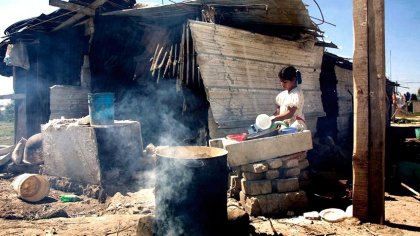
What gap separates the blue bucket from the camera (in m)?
6.33

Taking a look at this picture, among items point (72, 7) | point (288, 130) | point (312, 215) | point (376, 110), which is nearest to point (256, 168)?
point (288, 130)

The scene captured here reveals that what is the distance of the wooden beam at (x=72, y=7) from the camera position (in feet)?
24.7

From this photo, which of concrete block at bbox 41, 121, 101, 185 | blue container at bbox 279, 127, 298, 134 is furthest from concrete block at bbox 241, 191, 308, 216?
concrete block at bbox 41, 121, 101, 185

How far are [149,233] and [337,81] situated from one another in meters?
10.6

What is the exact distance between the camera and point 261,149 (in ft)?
16.1

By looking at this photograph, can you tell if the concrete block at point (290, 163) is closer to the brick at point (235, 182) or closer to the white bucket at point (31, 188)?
the brick at point (235, 182)

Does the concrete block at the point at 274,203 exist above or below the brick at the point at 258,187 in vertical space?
below

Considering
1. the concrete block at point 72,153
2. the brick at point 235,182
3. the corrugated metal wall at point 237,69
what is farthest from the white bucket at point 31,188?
the brick at point 235,182

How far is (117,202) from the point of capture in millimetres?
5594

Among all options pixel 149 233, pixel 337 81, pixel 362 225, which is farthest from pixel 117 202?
pixel 337 81

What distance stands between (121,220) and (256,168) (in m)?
2.27

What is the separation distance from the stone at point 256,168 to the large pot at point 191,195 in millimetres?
1631

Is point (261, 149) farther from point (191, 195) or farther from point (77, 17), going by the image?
point (77, 17)

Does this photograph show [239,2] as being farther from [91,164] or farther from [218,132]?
[91,164]
